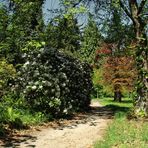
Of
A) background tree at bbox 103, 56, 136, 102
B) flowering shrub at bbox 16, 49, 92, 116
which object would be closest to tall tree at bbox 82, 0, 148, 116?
flowering shrub at bbox 16, 49, 92, 116

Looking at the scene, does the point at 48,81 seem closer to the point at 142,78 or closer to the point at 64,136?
the point at 142,78

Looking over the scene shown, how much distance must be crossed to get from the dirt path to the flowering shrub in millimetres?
1242

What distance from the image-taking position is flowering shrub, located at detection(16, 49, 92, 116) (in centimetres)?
2067

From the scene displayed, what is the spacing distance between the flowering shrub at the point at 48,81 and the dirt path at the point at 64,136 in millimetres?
1242

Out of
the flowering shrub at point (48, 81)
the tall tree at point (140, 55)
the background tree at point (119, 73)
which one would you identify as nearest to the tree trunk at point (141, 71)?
the tall tree at point (140, 55)

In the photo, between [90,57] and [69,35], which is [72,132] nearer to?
[69,35]

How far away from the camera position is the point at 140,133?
15258 mm

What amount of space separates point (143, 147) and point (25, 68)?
10.4 m

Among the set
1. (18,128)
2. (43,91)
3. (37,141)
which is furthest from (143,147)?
(43,91)

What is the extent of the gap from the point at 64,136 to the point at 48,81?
5.49 m

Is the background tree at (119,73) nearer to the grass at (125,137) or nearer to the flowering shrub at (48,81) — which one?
the flowering shrub at (48,81)

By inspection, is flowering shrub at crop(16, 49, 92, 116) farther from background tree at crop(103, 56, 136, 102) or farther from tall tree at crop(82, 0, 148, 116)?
background tree at crop(103, 56, 136, 102)

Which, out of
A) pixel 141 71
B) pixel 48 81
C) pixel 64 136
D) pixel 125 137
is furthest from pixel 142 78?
pixel 125 137

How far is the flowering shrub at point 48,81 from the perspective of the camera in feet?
67.8
